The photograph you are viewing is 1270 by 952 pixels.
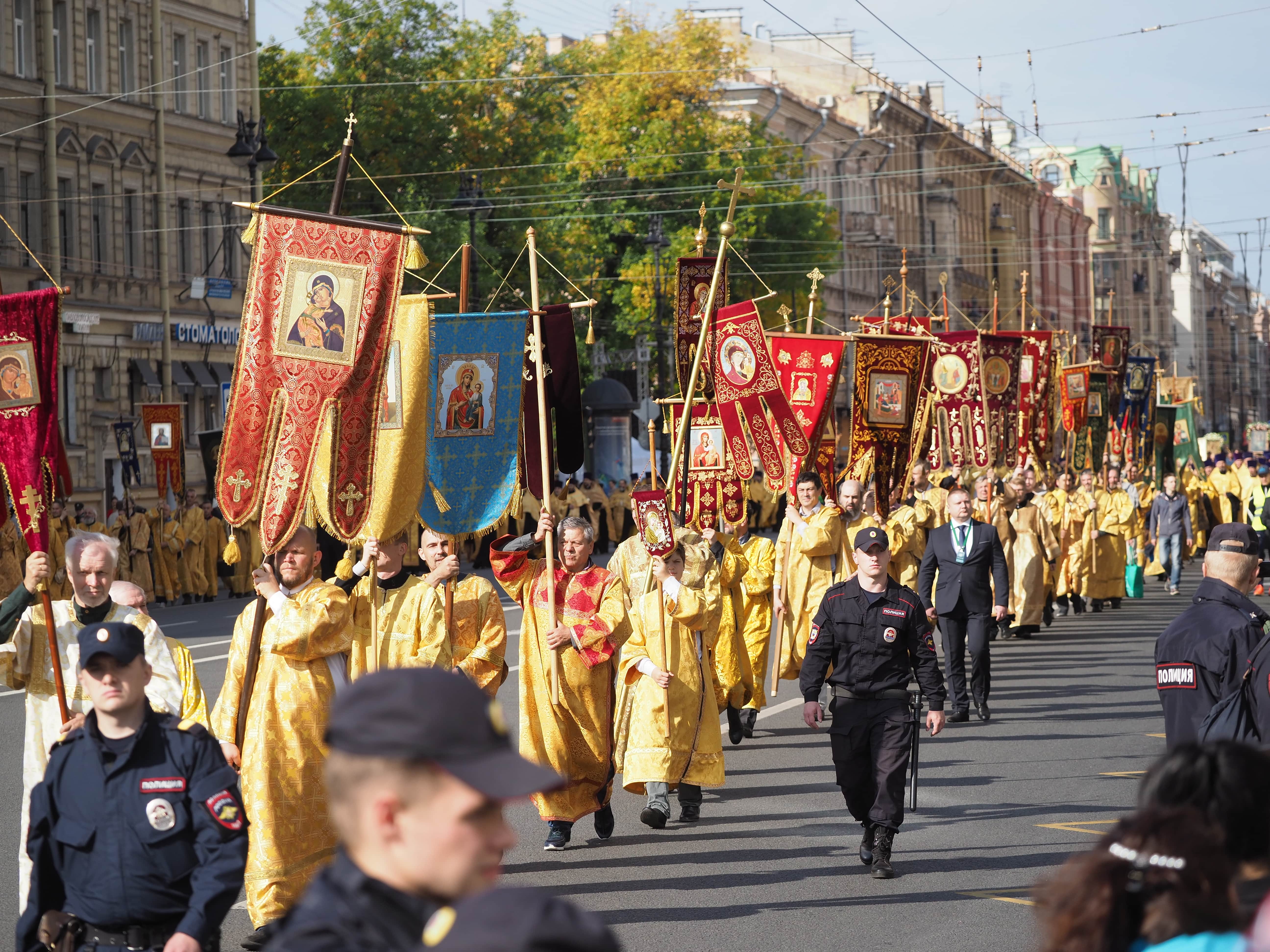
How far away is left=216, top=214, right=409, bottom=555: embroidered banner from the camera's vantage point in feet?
26.6

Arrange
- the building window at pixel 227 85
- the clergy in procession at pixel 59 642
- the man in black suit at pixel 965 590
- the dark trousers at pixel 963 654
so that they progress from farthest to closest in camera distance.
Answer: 1. the building window at pixel 227 85
2. the man in black suit at pixel 965 590
3. the dark trousers at pixel 963 654
4. the clergy in procession at pixel 59 642

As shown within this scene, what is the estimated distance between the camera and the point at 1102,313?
10331 cm

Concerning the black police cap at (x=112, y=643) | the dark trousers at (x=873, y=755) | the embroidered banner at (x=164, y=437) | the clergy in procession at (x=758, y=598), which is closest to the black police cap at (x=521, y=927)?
the black police cap at (x=112, y=643)

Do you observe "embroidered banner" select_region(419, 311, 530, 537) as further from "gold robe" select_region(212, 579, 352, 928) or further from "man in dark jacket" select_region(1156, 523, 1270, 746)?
"man in dark jacket" select_region(1156, 523, 1270, 746)

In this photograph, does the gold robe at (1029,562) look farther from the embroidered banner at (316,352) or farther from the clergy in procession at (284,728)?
the clergy in procession at (284,728)

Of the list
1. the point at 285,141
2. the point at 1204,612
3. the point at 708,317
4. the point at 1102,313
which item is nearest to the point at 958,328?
the point at 1102,313

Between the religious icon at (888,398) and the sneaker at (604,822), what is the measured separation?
27.1 ft

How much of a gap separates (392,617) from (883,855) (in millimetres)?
2596

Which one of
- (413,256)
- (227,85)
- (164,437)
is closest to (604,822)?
(413,256)

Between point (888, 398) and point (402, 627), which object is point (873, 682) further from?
point (888, 398)

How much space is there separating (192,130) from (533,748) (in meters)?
33.3

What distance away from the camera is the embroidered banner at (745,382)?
1420 centimetres

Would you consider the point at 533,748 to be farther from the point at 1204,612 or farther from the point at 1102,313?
the point at 1102,313

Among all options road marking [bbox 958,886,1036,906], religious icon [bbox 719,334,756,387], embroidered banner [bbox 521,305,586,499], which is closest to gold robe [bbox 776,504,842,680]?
religious icon [bbox 719,334,756,387]
